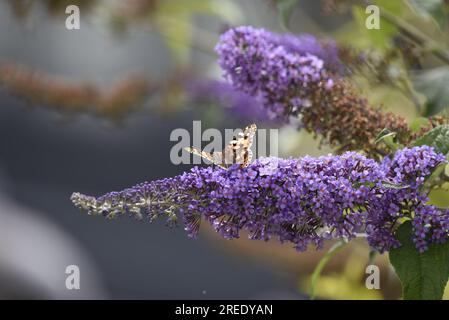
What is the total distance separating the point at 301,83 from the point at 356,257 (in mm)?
883

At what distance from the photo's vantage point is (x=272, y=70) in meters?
1.39

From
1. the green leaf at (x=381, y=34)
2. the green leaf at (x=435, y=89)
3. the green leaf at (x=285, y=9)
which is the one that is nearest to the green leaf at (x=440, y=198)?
the green leaf at (x=435, y=89)

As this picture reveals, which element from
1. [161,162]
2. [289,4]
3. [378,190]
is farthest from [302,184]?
[161,162]

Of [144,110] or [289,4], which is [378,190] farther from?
[144,110]

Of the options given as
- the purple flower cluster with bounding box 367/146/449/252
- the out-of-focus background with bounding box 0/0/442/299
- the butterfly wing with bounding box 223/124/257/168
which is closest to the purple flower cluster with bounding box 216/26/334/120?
the butterfly wing with bounding box 223/124/257/168

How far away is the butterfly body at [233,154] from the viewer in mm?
1197

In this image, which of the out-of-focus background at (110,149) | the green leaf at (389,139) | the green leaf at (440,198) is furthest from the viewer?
the out-of-focus background at (110,149)

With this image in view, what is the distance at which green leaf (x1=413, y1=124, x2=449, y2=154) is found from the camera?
1.19 metres

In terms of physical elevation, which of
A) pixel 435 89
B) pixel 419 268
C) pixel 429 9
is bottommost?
pixel 419 268

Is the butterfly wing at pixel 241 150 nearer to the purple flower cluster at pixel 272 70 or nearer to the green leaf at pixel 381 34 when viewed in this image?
the purple flower cluster at pixel 272 70

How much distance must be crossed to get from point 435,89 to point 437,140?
28cm

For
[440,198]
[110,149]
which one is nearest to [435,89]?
[440,198]

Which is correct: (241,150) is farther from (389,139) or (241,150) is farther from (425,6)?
(425,6)

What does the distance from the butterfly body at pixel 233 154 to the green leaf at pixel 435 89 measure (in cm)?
39
